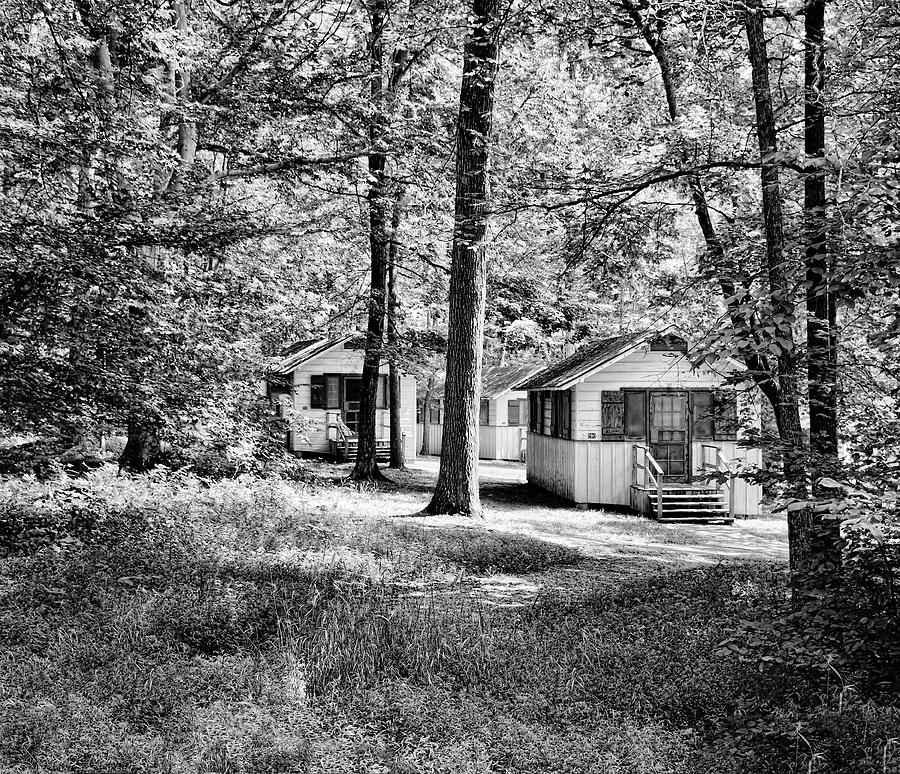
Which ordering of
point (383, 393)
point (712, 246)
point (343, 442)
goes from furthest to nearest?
point (383, 393)
point (343, 442)
point (712, 246)

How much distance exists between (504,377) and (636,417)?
1944 centimetres

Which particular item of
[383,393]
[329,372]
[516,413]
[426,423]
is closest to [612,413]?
[383,393]

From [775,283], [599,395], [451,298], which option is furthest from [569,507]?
[775,283]

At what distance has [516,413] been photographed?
36.6 m

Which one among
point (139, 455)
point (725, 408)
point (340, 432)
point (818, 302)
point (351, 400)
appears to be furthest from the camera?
point (351, 400)

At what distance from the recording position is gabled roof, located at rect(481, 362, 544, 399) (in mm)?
34438

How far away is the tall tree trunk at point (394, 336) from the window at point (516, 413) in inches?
448

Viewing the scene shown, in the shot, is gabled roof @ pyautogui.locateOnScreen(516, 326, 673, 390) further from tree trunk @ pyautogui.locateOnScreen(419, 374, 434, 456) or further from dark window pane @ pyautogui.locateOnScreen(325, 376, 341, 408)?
tree trunk @ pyautogui.locateOnScreen(419, 374, 434, 456)

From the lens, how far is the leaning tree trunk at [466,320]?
12.7m

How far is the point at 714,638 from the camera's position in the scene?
21.7 feet

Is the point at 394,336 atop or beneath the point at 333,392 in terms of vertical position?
atop

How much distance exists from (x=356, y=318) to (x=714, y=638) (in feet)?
51.7

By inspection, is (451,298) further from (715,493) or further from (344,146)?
(715,493)

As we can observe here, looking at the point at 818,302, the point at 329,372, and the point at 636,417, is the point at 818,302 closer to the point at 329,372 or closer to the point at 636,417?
the point at 636,417
